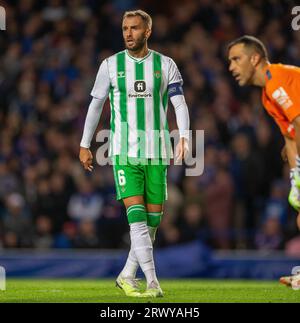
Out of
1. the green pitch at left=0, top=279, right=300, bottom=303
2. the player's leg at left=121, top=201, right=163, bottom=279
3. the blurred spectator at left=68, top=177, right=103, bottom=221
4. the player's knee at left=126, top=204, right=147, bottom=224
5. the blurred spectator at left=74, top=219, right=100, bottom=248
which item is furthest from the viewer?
the blurred spectator at left=68, top=177, right=103, bottom=221

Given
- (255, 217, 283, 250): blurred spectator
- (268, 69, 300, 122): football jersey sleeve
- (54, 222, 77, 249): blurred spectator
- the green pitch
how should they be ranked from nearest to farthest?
(268, 69, 300, 122): football jersey sleeve → the green pitch → (255, 217, 283, 250): blurred spectator → (54, 222, 77, 249): blurred spectator

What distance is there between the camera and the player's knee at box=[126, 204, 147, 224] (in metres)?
9.09

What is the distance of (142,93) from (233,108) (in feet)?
26.1

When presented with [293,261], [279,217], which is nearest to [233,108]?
[279,217]

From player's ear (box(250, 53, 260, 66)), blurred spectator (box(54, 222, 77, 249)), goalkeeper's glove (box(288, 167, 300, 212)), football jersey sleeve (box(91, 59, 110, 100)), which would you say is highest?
player's ear (box(250, 53, 260, 66))

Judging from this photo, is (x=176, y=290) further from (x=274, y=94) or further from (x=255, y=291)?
(x=274, y=94)

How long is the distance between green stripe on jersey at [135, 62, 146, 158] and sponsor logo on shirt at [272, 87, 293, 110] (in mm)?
1310

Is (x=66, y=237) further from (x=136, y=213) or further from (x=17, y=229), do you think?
(x=136, y=213)

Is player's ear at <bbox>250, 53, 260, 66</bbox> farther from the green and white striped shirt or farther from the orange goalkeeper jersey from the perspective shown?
the green and white striped shirt

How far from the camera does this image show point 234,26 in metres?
18.5

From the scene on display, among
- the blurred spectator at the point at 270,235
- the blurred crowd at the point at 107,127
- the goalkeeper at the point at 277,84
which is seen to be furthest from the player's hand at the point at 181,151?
the blurred spectator at the point at 270,235

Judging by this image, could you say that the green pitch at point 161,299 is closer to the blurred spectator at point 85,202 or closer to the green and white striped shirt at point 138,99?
the green and white striped shirt at point 138,99

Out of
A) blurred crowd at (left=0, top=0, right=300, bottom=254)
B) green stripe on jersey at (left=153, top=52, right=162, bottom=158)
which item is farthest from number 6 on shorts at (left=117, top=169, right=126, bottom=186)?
blurred crowd at (left=0, top=0, right=300, bottom=254)

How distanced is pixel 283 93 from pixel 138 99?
55.7 inches
